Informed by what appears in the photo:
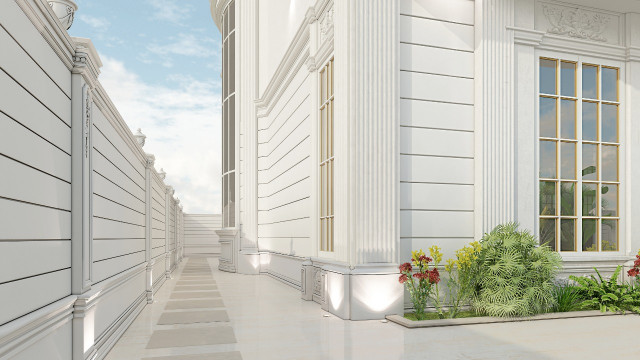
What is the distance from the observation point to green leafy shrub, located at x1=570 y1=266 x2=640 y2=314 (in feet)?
21.4

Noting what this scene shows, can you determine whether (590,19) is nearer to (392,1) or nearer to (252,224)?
(392,1)

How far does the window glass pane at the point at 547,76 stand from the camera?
718 centimetres

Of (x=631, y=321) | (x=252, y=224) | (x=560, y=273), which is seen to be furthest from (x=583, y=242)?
(x=252, y=224)

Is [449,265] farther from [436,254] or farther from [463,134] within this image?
[463,134]

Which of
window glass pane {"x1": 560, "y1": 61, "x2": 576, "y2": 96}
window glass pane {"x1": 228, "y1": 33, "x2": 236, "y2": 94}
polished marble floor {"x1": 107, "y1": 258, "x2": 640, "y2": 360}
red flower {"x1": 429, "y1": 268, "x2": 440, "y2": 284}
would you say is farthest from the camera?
window glass pane {"x1": 228, "y1": 33, "x2": 236, "y2": 94}

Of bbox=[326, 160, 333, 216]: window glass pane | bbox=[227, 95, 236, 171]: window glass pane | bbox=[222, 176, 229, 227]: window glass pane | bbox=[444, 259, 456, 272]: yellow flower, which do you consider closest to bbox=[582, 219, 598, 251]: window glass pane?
bbox=[444, 259, 456, 272]: yellow flower

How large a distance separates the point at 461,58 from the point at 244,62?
887cm

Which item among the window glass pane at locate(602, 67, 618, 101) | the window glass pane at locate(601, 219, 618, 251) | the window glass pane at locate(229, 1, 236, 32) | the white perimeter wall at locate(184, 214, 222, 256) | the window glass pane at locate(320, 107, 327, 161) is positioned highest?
the window glass pane at locate(229, 1, 236, 32)

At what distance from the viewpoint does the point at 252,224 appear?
13734 mm

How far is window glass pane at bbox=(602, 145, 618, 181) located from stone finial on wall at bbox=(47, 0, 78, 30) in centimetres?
725

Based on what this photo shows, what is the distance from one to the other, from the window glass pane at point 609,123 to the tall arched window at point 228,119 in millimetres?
9973

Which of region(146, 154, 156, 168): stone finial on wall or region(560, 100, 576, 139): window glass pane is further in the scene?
region(146, 154, 156, 168): stone finial on wall

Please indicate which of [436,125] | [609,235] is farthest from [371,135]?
[609,235]

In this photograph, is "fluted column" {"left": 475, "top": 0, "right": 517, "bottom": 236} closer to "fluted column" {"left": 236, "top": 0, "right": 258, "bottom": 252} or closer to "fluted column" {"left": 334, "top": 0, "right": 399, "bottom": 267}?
"fluted column" {"left": 334, "top": 0, "right": 399, "bottom": 267}
